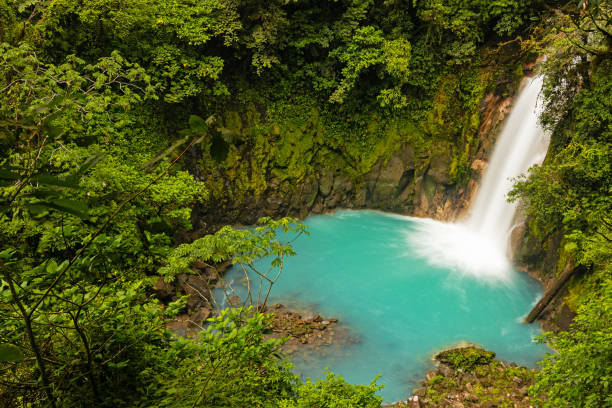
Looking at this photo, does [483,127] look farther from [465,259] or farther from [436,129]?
[465,259]

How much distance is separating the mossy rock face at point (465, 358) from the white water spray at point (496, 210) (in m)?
3.38

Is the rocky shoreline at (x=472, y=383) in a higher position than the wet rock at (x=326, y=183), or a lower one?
lower

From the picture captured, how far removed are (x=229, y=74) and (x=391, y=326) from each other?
9103 millimetres

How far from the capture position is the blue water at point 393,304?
658cm

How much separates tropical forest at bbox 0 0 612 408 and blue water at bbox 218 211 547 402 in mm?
61

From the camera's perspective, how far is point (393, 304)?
27.7 ft

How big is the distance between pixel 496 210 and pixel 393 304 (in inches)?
192

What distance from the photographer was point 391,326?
7.69 meters

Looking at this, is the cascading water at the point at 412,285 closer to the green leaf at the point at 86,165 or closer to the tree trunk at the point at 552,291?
the tree trunk at the point at 552,291

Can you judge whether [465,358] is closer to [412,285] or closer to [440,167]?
[412,285]

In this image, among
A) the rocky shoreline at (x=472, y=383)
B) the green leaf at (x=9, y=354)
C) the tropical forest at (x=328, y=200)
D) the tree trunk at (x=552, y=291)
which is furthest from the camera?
the tree trunk at (x=552, y=291)

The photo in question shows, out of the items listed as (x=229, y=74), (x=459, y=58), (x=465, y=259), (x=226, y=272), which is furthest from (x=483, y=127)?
(x=226, y=272)

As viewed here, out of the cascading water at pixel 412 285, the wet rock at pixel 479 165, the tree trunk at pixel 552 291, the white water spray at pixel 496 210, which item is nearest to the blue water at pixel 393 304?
the cascading water at pixel 412 285

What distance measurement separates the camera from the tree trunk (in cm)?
692
